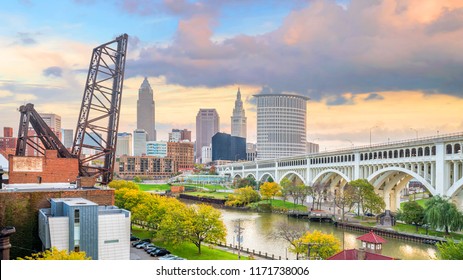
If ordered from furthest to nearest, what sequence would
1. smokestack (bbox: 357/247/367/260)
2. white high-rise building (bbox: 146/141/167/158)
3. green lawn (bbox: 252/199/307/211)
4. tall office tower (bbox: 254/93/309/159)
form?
white high-rise building (bbox: 146/141/167/158) < tall office tower (bbox: 254/93/309/159) < green lawn (bbox: 252/199/307/211) < smokestack (bbox: 357/247/367/260)

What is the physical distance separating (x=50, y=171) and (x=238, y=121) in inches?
3857

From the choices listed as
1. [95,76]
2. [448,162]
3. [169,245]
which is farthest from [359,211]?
[95,76]

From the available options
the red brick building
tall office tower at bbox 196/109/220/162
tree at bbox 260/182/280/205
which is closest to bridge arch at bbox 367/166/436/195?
tree at bbox 260/182/280/205

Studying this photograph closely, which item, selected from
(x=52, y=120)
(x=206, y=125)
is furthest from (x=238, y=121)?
(x=52, y=120)

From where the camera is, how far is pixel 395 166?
1233 inches

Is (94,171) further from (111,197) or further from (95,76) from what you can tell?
(111,197)

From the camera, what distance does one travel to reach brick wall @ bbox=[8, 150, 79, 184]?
740 inches

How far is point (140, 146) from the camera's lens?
125m

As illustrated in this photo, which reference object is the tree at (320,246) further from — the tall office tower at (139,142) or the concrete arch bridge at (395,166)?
the tall office tower at (139,142)

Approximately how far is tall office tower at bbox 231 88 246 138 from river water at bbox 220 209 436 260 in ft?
276

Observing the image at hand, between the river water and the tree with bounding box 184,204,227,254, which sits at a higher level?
the tree with bounding box 184,204,227,254

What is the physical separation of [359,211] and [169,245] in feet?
61.4

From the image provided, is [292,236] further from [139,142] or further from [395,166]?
[139,142]

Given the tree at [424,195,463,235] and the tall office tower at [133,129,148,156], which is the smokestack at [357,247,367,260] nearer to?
the tree at [424,195,463,235]
